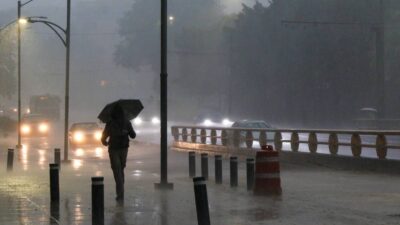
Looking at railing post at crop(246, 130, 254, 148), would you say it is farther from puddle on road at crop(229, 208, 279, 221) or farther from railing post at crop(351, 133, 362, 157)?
puddle on road at crop(229, 208, 279, 221)

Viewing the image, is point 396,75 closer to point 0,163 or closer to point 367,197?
point 0,163

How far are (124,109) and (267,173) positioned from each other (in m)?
3.25

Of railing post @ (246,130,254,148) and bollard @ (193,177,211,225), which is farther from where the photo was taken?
railing post @ (246,130,254,148)

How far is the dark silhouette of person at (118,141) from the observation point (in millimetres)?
14431

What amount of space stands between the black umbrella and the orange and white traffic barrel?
9.12 feet

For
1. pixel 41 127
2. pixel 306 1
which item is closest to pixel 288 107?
pixel 306 1

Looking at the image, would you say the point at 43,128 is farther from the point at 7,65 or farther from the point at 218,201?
the point at 218,201

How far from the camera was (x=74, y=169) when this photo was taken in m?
24.0

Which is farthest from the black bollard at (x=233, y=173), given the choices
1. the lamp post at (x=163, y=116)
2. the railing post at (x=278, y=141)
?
the railing post at (x=278, y=141)

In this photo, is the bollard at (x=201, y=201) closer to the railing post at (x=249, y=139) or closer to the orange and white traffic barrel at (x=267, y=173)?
the orange and white traffic barrel at (x=267, y=173)

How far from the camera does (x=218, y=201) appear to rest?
14141mm

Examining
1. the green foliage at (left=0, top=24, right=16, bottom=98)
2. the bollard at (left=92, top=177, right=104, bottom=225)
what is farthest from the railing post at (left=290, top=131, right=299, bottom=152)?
the green foliage at (left=0, top=24, right=16, bottom=98)

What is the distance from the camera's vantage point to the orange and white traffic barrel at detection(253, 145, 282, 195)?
48.9 ft

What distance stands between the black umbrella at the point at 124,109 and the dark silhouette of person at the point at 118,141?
11 centimetres
